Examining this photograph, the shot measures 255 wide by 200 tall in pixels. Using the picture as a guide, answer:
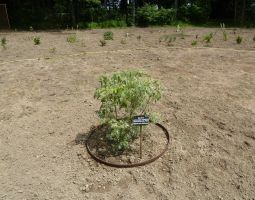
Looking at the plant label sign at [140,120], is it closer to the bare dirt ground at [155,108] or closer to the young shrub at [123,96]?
the young shrub at [123,96]

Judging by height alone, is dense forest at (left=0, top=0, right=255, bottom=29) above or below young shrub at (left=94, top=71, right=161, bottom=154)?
above

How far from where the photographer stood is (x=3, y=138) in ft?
14.1

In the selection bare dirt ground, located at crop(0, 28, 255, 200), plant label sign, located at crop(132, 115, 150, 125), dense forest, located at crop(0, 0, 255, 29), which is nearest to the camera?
bare dirt ground, located at crop(0, 28, 255, 200)

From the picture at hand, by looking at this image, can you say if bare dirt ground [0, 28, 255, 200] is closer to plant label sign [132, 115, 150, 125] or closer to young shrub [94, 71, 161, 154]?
young shrub [94, 71, 161, 154]

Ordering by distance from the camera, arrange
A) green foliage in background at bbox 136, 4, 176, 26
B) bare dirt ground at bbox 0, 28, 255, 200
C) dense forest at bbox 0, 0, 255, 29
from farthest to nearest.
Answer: dense forest at bbox 0, 0, 255, 29 → green foliage in background at bbox 136, 4, 176, 26 → bare dirt ground at bbox 0, 28, 255, 200

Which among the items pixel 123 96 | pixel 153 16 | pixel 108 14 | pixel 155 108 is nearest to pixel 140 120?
pixel 123 96

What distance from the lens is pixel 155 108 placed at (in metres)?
4.95

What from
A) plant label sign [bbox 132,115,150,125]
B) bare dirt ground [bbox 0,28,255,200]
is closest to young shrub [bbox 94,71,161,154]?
plant label sign [bbox 132,115,150,125]

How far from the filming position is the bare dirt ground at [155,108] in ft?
10.8

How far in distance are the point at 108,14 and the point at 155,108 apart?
12068mm

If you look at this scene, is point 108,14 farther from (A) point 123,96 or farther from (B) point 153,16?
(A) point 123,96

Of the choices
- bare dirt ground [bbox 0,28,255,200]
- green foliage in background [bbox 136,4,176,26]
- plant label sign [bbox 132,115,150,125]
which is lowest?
bare dirt ground [bbox 0,28,255,200]

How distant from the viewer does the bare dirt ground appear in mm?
3277

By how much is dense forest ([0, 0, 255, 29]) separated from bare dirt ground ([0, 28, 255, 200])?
275 inches
